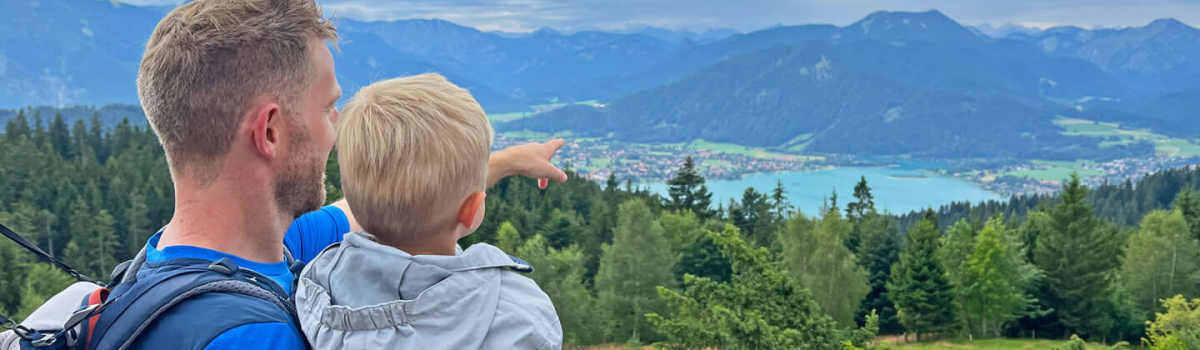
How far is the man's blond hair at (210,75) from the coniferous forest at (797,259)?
15.1 metres

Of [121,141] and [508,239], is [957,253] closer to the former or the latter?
[508,239]

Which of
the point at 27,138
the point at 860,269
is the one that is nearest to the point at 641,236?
the point at 860,269

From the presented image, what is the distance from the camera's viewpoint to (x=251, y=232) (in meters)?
2.05

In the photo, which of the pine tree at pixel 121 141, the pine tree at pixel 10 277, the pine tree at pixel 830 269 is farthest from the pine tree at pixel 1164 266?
the pine tree at pixel 121 141

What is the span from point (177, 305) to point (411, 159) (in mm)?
603

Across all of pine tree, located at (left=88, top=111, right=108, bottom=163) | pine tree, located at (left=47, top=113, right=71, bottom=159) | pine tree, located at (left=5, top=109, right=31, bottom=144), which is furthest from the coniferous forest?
pine tree, located at (left=88, top=111, right=108, bottom=163)

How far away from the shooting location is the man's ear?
76.6 inches

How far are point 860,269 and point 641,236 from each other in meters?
10.3

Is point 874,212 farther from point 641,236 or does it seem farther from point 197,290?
point 197,290

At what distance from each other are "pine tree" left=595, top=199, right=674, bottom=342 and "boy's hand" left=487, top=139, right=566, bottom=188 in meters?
30.5

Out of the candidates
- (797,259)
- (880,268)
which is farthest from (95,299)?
(880,268)

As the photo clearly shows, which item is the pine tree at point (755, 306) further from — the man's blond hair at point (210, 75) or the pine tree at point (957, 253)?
the pine tree at point (957, 253)

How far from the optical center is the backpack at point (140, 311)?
1562 mm

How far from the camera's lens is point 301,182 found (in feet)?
6.95
